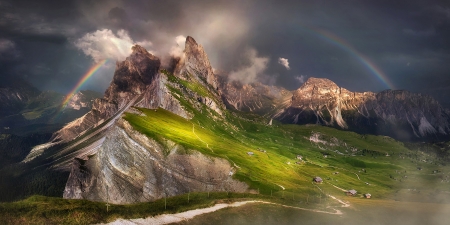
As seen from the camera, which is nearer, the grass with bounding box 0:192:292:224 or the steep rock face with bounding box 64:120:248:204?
the grass with bounding box 0:192:292:224

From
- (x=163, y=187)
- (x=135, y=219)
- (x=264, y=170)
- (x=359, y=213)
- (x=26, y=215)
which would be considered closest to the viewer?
(x=26, y=215)

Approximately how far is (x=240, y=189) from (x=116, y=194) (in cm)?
5370

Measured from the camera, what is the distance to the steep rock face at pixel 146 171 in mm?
126625

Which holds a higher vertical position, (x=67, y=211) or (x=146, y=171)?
(x=146, y=171)

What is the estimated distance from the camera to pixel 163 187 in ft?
416

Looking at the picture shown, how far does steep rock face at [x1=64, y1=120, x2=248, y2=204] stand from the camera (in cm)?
12662

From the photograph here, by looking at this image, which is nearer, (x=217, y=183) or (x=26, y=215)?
(x=26, y=215)

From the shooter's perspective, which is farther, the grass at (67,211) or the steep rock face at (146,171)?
the steep rock face at (146,171)

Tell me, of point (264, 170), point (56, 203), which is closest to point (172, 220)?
point (56, 203)

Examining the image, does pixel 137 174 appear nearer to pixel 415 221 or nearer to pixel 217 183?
pixel 217 183

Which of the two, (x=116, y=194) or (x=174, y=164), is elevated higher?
(x=174, y=164)

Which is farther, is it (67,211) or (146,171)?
(146,171)

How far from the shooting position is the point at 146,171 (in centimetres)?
12875

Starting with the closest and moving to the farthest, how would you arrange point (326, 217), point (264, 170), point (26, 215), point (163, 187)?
Answer: 1. point (26, 215)
2. point (326, 217)
3. point (163, 187)
4. point (264, 170)
